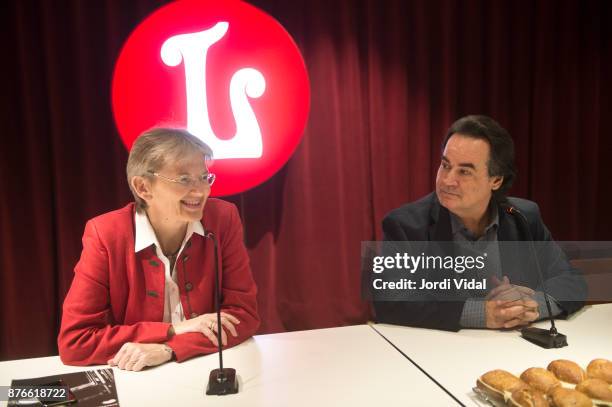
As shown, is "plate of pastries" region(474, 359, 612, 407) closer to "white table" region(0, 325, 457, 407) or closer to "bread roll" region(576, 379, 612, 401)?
"bread roll" region(576, 379, 612, 401)

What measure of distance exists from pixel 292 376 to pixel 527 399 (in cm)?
57

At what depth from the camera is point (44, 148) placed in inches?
96.2

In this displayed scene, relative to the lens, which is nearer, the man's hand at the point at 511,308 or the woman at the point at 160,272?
the woman at the point at 160,272

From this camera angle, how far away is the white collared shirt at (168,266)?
1615mm

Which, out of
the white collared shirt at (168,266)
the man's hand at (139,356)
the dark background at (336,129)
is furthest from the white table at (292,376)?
the dark background at (336,129)

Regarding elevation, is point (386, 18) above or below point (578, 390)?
above

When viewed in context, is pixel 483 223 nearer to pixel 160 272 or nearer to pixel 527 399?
pixel 527 399

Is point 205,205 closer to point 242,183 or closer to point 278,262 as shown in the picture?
point 242,183

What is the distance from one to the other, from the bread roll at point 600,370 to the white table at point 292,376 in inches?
15.1

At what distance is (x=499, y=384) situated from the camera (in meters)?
1.12

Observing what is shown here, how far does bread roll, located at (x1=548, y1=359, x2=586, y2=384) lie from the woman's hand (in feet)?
3.01

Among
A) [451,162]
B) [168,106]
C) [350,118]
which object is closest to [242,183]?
[168,106]

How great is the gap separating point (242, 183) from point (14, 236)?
118 cm

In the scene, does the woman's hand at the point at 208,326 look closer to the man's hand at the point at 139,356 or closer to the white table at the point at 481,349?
the man's hand at the point at 139,356
